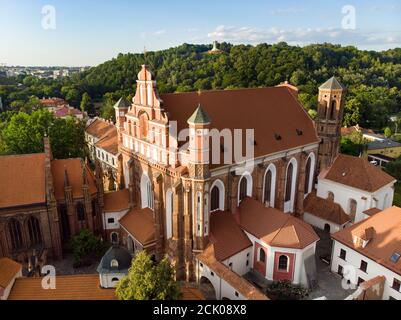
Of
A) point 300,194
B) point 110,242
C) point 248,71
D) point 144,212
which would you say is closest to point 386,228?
point 300,194

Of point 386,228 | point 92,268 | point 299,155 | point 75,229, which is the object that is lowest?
point 92,268

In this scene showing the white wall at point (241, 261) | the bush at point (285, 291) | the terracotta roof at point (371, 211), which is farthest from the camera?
the terracotta roof at point (371, 211)

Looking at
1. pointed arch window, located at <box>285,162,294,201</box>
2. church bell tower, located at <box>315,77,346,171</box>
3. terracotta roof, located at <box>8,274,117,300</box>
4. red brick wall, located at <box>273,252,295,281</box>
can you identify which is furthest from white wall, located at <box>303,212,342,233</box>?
terracotta roof, located at <box>8,274,117,300</box>

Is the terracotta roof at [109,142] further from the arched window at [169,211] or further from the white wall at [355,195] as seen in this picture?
the white wall at [355,195]

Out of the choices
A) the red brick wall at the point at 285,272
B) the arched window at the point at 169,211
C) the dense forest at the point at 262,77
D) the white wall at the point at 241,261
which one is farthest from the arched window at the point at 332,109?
the dense forest at the point at 262,77

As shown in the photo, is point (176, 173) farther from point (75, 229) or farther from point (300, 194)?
point (300, 194)

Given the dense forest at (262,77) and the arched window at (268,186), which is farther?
the dense forest at (262,77)
